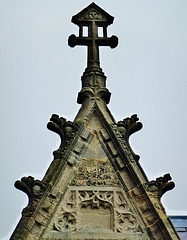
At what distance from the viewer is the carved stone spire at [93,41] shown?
13.5 metres

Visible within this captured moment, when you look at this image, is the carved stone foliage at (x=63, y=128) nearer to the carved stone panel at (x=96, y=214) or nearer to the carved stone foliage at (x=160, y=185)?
the carved stone panel at (x=96, y=214)

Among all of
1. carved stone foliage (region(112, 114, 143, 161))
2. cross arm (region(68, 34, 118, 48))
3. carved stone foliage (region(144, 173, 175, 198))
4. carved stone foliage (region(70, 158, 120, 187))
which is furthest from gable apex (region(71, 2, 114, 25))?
carved stone foliage (region(144, 173, 175, 198))

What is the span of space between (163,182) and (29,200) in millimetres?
2278

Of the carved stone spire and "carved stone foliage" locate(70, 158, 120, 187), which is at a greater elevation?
the carved stone spire

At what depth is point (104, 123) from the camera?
12562 millimetres

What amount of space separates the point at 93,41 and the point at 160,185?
408cm

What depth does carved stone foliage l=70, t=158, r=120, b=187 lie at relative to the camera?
1160 cm

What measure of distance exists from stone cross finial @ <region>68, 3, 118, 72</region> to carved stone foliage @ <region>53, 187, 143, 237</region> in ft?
10.7

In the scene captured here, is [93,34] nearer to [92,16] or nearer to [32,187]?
[92,16]

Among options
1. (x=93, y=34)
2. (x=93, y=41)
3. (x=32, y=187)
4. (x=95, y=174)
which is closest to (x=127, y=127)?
(x=95, y=174)

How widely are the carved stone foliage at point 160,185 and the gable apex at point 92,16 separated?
457cm

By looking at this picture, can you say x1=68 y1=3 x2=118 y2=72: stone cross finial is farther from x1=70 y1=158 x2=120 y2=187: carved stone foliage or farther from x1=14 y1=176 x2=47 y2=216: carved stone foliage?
x1=14 y1=176 x2=47 y2=216: carved stone foliage

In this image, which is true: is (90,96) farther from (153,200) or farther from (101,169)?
(153,200)

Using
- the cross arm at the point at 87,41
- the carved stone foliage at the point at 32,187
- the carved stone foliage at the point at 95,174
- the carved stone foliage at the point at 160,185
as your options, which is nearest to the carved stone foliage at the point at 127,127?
the carved stone foliage at the point at 95,174
